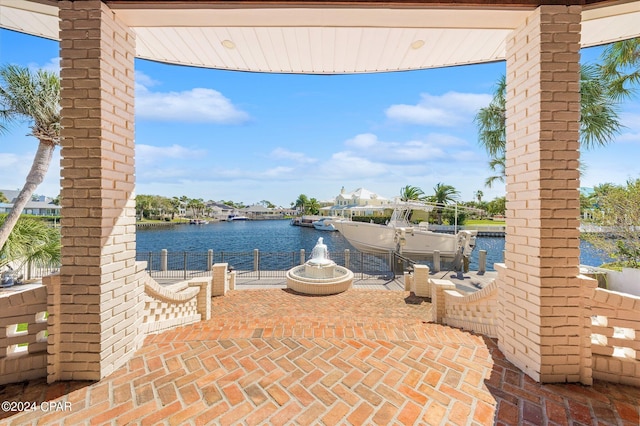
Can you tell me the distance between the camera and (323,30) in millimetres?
3002

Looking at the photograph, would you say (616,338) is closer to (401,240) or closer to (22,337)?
(22,337)

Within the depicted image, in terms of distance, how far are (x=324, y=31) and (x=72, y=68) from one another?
2.56 m

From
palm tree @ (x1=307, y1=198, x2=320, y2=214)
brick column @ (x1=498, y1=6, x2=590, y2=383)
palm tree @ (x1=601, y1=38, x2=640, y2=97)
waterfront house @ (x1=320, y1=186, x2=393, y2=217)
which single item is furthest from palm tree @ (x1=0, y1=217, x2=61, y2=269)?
palm tree @ (x1=307, y1=198, x2=320, y2=214)

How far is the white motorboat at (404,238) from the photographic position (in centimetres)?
1899

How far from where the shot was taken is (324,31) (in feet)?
9.92

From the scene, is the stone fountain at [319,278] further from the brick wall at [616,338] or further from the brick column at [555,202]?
the brick wall at [616,338]

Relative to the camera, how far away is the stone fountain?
8.23 m

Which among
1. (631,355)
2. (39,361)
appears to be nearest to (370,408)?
(631,355)

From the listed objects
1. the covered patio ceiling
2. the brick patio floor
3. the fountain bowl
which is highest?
the covered patio ceiling

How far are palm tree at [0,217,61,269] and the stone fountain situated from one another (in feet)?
25.5

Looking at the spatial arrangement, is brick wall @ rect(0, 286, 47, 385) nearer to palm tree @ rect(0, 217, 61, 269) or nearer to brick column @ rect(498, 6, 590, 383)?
brick column @ rect(498, 6, 590, 383)

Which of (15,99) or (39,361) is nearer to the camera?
(39,361)

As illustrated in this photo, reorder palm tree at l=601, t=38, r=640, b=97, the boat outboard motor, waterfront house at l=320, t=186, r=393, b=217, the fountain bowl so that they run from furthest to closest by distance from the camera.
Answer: waterfront house at l=320, t=186, r=393, b=217 < the boat outboard motor < the fountain bowl < palm tree at l=601, t=38, r=640, b=97

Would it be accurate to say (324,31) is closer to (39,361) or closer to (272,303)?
(39,361)
